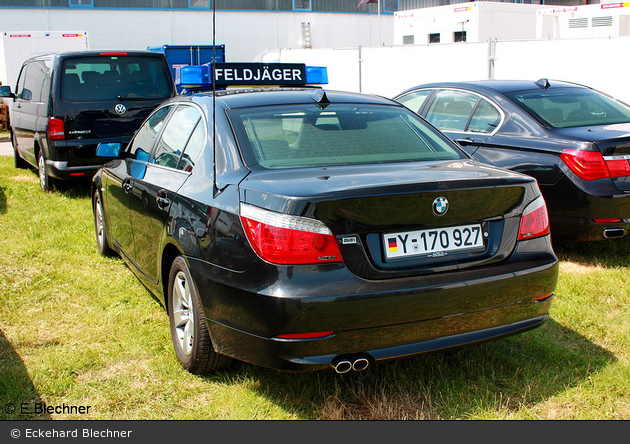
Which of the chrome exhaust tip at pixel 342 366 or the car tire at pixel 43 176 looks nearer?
the chrome exhaust tip at pixel 342 366

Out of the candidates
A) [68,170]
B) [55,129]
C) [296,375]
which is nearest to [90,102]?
[55,129]

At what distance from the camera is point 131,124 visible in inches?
327

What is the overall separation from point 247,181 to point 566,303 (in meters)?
2.52

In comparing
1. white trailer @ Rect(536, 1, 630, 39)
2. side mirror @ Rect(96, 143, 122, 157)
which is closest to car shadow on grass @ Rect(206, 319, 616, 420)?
side mirror @ Rect(96, 143, 122, 157)

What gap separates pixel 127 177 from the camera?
446cm

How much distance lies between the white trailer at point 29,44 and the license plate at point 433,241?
1894 cm

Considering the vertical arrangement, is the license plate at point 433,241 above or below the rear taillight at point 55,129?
below

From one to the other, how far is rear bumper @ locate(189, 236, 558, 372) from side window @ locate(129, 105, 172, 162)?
5.37 ft

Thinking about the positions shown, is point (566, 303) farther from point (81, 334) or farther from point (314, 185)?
point (81, 334)

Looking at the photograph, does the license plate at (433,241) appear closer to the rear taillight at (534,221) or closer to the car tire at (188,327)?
the rear taillight at (534,221)

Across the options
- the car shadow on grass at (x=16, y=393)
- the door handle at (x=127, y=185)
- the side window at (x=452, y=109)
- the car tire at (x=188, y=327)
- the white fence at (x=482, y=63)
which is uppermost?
the white fence at (x=482, y=63)

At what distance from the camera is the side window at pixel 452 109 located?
21.1 ft

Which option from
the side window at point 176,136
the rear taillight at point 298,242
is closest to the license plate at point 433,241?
the rear taillight at point 298,242

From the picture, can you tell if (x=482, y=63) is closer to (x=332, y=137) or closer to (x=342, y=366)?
(x=332, y=137)
